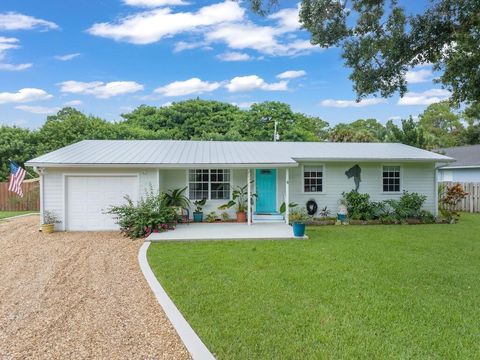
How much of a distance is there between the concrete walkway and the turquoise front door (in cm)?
148

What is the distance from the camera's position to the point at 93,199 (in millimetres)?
12422

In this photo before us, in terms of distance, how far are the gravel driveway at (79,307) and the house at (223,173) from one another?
3004 mm

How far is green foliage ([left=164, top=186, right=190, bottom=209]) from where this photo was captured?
526 inches

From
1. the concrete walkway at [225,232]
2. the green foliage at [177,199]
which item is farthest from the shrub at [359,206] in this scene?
the green foliage at [177,199]

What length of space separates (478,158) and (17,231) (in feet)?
81.3

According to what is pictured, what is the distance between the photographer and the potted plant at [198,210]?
547 inches

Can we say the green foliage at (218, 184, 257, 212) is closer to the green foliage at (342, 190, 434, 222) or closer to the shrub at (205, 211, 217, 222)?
the shrub at (205, 211, 217, 222)

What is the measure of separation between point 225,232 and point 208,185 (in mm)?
3369

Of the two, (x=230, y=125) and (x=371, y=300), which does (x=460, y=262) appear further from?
(x=230, y=125)

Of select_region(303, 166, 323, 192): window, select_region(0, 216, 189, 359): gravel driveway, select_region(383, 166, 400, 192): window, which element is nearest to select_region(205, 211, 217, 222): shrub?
select_region(303, 166, 323, 192): window

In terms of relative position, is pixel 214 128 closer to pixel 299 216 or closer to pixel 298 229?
pixel 299 216

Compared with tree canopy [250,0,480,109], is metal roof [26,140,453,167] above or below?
below

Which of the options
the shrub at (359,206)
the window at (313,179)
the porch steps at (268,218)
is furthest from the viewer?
Answer: the window at (313,179)

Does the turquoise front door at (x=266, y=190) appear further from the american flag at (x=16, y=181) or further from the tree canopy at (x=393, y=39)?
the american flag at (x=16, y=181)
